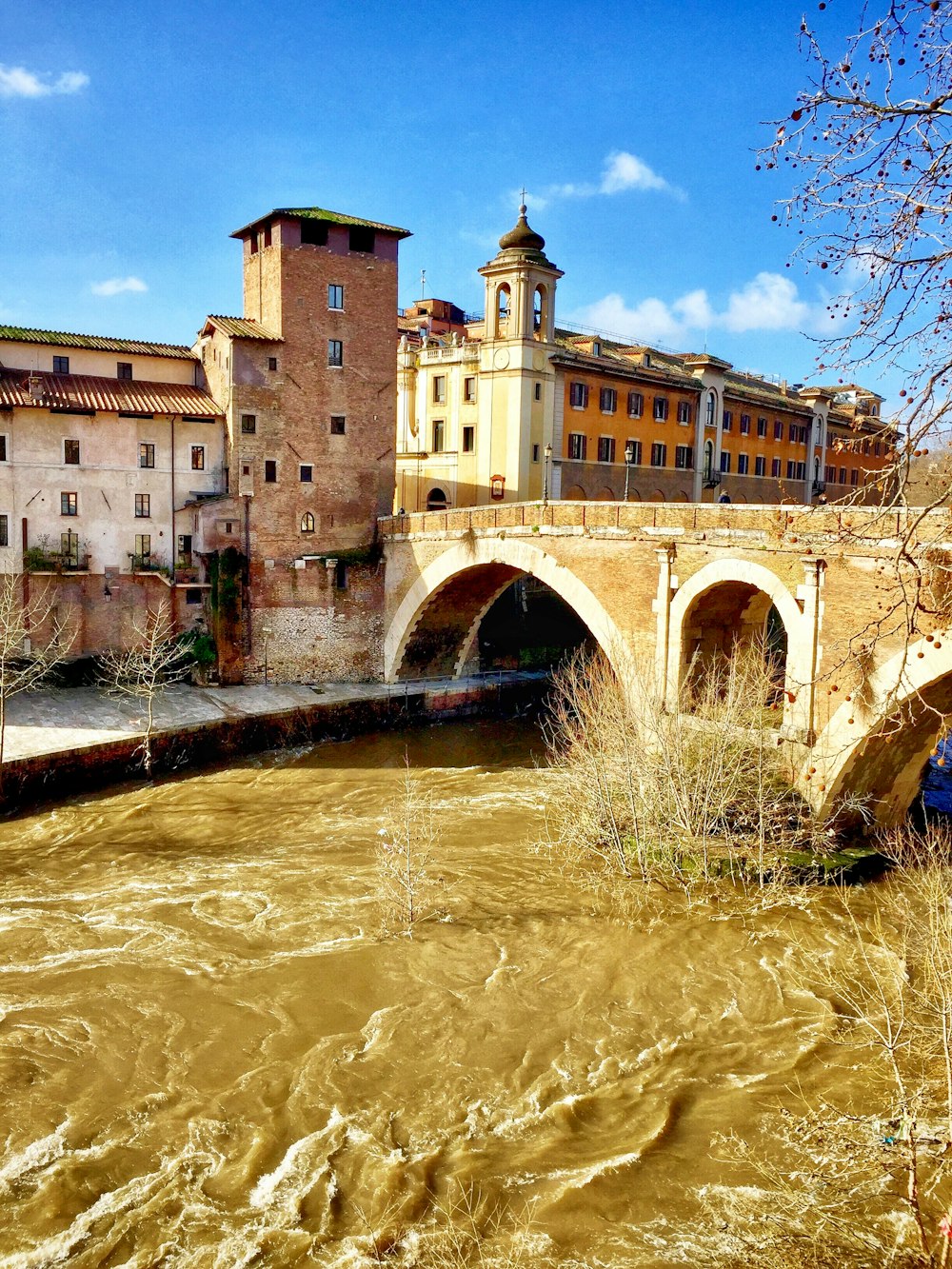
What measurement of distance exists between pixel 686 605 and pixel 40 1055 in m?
12.2

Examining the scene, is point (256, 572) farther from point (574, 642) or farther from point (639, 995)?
point (639, 995)

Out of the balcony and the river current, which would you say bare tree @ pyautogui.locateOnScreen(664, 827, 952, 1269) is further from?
the balcony

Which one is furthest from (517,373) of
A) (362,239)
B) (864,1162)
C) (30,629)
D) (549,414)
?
(864,1162)

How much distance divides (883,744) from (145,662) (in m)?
17.6

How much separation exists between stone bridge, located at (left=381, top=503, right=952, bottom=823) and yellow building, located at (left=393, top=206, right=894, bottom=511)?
620 centimetres

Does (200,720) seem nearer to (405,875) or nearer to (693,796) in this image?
(405,875)

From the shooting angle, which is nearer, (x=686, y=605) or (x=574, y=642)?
(x=686, y=605)

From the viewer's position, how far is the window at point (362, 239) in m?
25.8

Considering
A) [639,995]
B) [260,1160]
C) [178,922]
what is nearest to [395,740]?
[178,922]

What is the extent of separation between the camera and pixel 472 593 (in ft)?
87.8

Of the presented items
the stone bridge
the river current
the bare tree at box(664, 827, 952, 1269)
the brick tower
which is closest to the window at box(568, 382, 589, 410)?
the brick tower

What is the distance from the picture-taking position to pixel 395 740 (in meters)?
23.7

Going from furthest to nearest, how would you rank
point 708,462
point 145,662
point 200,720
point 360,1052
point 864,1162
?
point 708,462
point 145,662
point 200,720
point 360,1052
point 864,1162

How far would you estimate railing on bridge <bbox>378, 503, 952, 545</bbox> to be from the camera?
13078 millimetres
